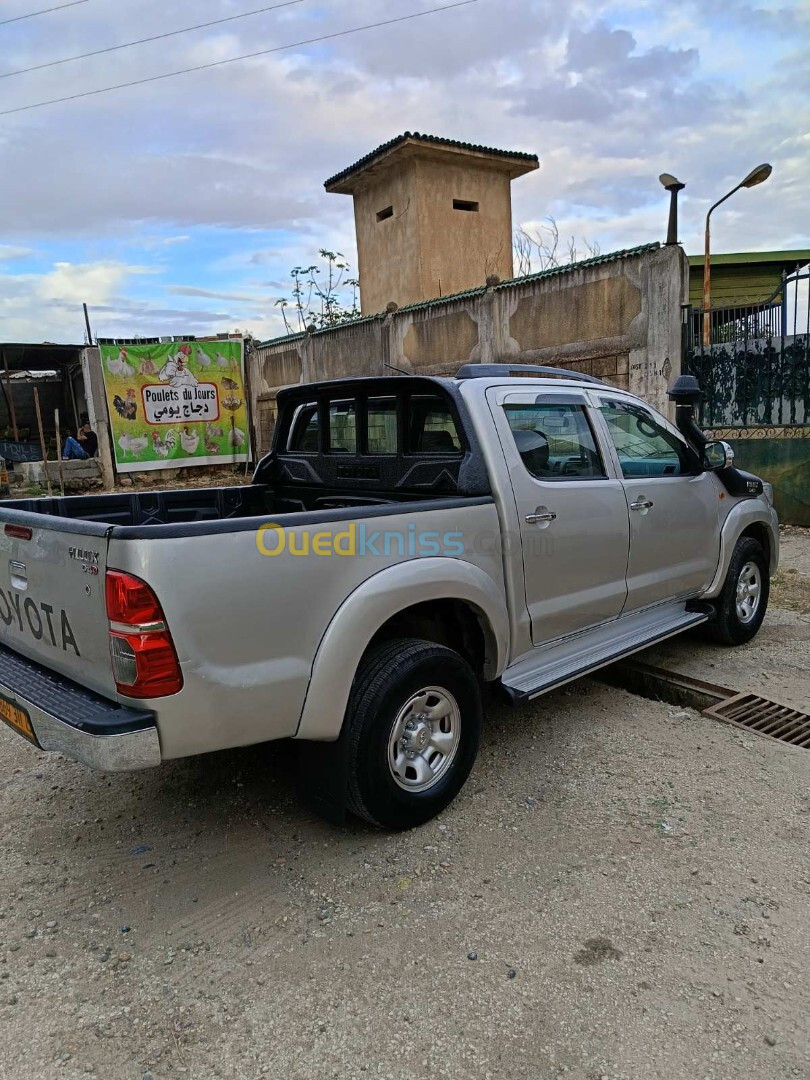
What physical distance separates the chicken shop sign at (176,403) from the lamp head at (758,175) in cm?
1108

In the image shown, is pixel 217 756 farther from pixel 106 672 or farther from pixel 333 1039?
pixel 333 1039

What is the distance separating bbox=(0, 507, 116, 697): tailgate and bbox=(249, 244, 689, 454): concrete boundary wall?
3.87 metres

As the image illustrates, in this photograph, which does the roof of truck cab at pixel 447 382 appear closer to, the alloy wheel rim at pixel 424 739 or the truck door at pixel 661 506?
the truck door at pixel 661 506

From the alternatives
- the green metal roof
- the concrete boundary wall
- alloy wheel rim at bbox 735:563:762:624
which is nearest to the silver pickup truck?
alloy wheel rim at bbox 735:563:762:624

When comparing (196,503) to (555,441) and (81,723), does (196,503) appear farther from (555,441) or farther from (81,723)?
(81,723)

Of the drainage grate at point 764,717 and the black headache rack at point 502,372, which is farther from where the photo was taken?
the drainage grate at point 764,717

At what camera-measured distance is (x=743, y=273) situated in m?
18.5

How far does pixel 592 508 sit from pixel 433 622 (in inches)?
42.3

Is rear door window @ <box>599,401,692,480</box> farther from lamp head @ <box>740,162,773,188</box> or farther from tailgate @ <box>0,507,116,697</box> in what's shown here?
lamp head @ <box>740,162,773,188</box>

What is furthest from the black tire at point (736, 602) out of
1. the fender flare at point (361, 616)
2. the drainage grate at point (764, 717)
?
the fender flare at point (361, 616)

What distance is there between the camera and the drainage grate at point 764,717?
12.6 ft

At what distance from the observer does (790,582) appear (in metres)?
6.80

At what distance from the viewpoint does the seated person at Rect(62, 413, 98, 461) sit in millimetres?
16281

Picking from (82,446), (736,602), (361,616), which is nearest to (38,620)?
(361,616)
